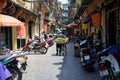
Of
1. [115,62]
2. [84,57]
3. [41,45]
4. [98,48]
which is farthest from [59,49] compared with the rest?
[115,62]

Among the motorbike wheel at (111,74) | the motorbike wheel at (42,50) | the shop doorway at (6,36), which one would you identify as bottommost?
the motorbike wheel at (111,74)

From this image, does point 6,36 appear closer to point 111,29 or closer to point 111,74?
point 111,29

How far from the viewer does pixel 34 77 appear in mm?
10695

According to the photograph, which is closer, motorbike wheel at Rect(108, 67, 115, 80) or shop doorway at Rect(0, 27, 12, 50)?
motorbike wheel at Rect(108, 67, 115, 80)

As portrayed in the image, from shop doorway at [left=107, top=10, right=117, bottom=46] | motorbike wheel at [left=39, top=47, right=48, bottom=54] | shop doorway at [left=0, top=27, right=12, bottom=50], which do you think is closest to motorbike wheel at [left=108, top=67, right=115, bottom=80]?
shop doorway at [left=107, top=10, right=117, bottom=46]

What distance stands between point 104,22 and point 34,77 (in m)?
9.14

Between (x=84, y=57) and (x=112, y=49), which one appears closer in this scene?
(x=112, y=49)

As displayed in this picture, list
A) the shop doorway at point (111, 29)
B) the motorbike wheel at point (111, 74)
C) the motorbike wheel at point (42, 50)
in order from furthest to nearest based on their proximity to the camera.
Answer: the motorbike wheel at point (42, 50) → the shop doorway at point (111, 29) → the motorbike wheel at point (111, 74)

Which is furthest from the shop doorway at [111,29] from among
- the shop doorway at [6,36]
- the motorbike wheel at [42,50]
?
the shop doorway at [6,36]

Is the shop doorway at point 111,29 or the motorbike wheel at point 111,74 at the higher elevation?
the shop doorway at point 111,29

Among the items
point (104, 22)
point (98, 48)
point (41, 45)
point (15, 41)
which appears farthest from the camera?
point (15, 41)

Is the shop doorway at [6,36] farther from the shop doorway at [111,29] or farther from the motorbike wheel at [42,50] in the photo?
the shop doorway at [111,29]

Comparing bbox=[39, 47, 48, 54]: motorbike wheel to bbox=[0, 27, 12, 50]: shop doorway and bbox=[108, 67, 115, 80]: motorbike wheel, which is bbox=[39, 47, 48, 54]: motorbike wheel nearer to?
bbox=[0, 27, 12, 50]: shop doorway

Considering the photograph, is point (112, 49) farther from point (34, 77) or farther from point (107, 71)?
point (34, 77)
